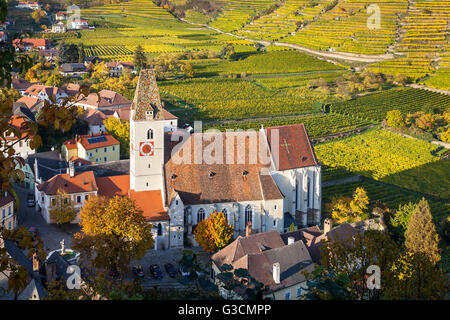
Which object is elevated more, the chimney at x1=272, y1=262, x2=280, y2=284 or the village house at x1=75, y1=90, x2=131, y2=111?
the village house at x1=75, y1=90, x2=131, y2=111

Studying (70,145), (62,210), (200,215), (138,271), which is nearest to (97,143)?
(70,145)

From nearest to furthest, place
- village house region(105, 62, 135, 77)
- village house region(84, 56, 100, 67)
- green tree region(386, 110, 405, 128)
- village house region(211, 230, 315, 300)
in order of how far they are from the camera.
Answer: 1. village house region(211, 230, 315, 300)
2. green tree region(386, 110, 405, 128)
3. village house region(105, 62, 135, 77)
4. village house region(84, 56, 100, 67)

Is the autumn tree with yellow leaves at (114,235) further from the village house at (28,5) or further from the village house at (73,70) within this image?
the village house at (28,5)

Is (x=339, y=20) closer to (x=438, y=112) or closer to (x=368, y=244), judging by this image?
(x=438, y=112)

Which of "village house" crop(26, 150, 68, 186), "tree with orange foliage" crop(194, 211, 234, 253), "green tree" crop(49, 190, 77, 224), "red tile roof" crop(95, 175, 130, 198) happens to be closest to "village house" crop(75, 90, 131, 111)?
"village house" crop(26, 150, 68, 186)

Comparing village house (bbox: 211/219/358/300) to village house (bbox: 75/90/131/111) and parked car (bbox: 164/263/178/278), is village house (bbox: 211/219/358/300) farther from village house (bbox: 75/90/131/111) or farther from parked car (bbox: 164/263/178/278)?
village house (bbox: 75/90/131/111)

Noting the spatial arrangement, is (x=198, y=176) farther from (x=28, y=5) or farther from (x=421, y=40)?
(x=28, y=5)
